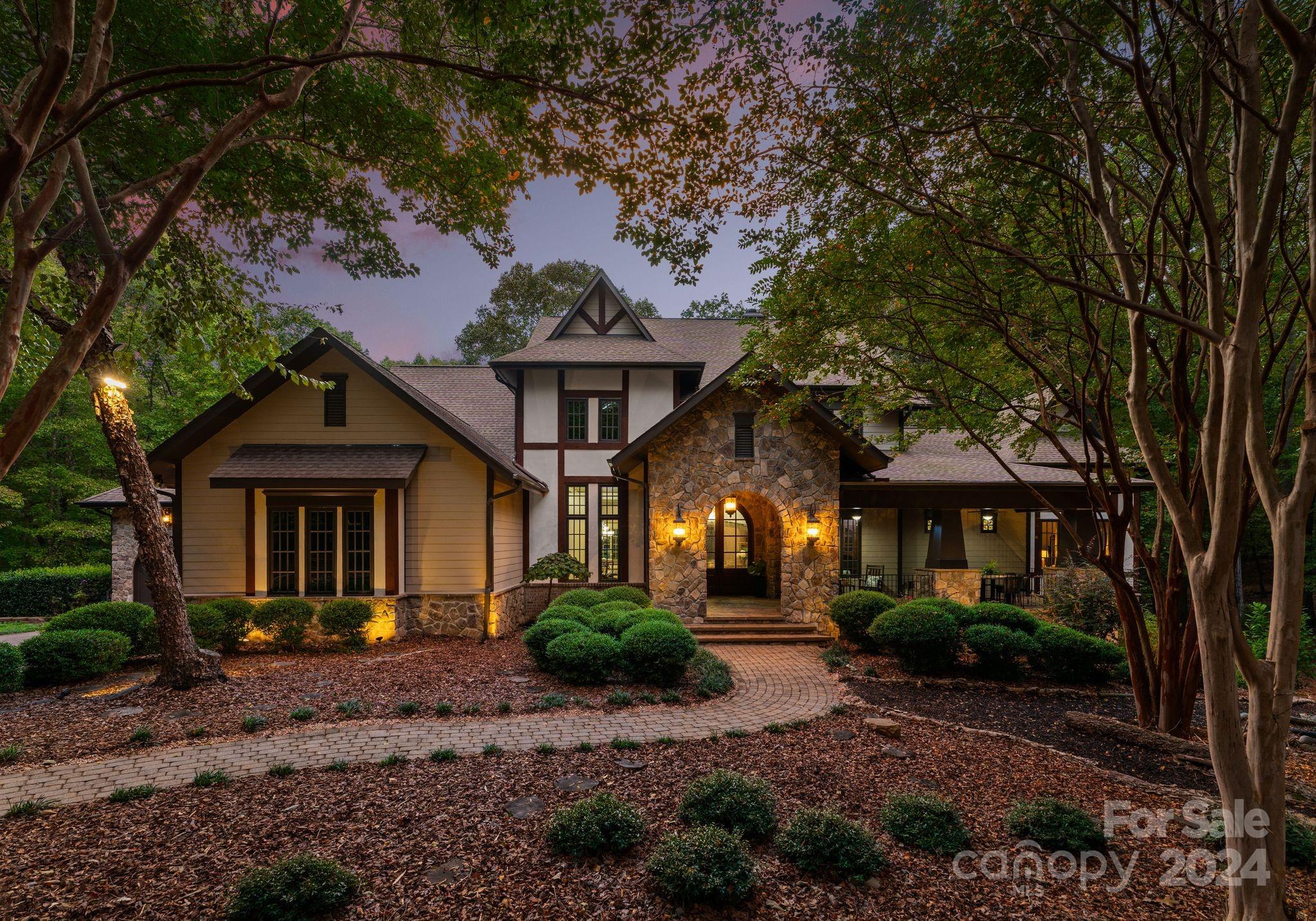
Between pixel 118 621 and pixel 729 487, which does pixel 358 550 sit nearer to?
pixel 118 621

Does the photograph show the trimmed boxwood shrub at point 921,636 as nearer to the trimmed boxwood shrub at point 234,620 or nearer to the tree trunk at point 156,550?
the tree trunk at point 156,550

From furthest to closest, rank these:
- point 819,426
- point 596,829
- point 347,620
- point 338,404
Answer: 1. point 819,426
2. point 338,404
3. point 347,620
4. point 596,829

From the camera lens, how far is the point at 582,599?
9.44 m

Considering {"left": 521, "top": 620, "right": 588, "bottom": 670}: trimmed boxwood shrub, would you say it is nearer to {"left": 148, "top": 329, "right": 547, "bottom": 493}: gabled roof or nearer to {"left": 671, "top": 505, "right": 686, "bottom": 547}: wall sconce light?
{"left": 671, "top": 505, "right": 686, "bottom": 547}: wall sconce light

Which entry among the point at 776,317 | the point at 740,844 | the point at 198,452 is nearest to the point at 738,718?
the point at 740,844

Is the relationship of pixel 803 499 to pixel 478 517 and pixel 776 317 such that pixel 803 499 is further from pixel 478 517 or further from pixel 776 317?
pixel 478 517

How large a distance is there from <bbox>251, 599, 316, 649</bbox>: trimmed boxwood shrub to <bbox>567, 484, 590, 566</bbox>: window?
218 inches

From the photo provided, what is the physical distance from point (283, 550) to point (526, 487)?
4586 mm

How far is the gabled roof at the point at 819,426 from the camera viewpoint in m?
9.91

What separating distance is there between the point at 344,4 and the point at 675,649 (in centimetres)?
782

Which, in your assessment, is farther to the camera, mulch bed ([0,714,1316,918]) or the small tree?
the small tree

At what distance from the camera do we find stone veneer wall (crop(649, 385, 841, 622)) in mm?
10547

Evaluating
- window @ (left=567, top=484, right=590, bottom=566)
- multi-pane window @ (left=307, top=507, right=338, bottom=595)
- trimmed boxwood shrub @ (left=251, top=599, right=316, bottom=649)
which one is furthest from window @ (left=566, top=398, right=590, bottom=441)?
trimmed boxwood shrub @ (left=251, top=599, right=316, bottom=649)

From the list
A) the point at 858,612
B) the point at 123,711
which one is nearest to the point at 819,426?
the point at 858,612
